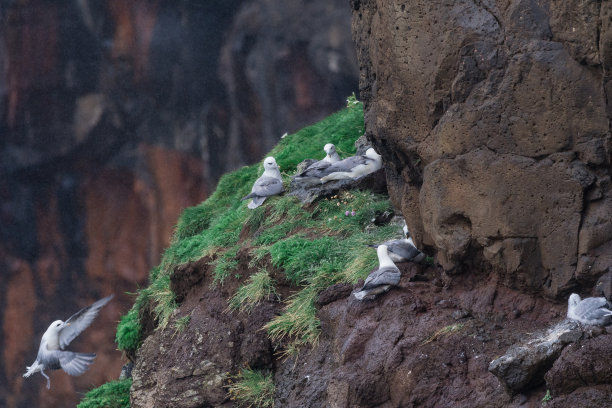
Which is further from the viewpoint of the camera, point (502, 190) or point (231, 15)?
point (231, 15)

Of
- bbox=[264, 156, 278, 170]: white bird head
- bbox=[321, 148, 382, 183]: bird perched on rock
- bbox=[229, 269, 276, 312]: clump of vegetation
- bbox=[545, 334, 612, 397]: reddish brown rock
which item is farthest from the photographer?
bbox=[264, 156, 278, 170]: white bird head

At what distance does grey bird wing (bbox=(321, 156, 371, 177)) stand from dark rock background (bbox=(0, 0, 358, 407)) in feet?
28.5

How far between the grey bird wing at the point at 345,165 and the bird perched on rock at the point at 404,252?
2305 millimetres

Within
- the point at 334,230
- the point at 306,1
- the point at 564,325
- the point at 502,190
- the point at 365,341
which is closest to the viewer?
the point at 564,325

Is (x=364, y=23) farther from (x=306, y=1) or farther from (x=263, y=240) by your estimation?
(x=306, y=1)

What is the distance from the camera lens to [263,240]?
8258 millimetres

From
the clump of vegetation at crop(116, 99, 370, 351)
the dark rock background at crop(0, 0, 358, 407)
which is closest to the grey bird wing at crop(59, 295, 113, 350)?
the clump of vegetation at crop(116, 99, 370, 351)

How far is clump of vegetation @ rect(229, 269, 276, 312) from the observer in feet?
24.3

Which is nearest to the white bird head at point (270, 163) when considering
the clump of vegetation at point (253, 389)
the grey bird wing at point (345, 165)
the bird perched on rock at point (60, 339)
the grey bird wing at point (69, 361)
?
the grey bird wing at point (345, 165)

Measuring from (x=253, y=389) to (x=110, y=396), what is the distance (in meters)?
2.79

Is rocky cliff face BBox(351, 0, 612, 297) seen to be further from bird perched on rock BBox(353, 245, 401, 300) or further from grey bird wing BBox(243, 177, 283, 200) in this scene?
grey bird wing BBox(243, 177, 283, 200)

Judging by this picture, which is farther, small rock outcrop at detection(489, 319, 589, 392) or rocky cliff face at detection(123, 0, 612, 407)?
rocky cliff face at detection(123, 0, 612, 407)

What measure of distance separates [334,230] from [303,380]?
6.68ft

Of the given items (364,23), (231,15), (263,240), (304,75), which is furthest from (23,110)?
(364,23)
